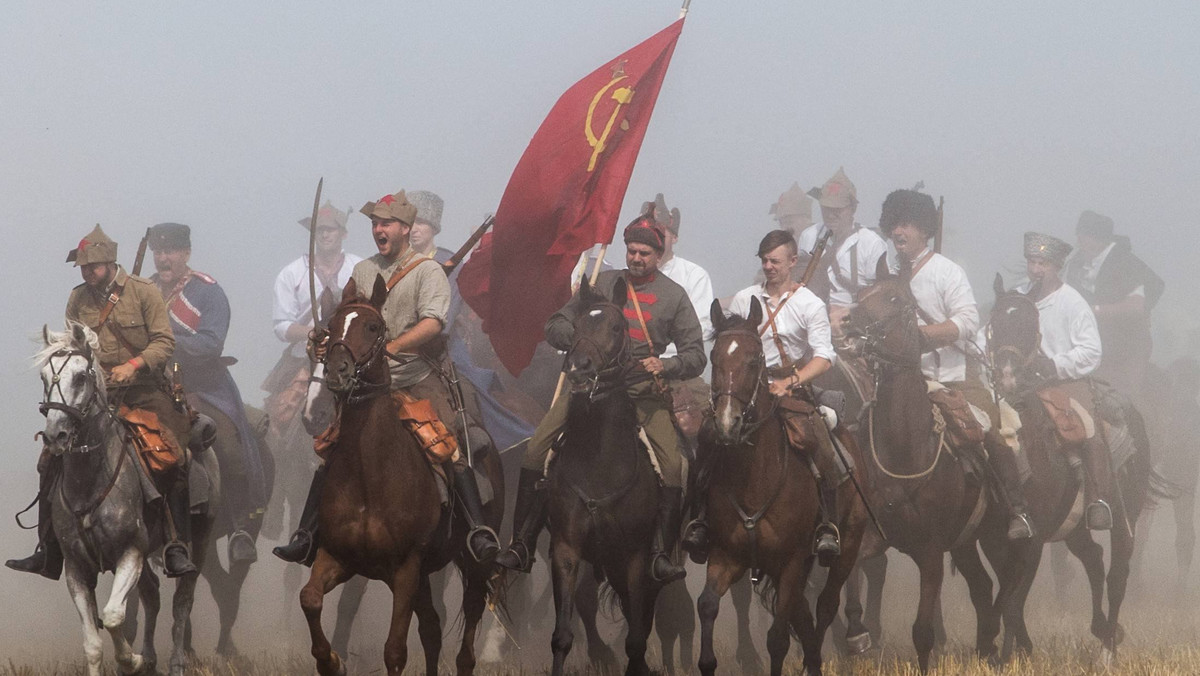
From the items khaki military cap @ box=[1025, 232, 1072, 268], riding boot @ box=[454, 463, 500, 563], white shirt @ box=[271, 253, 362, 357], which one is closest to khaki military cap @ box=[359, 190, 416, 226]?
riding boot @ box=[454, 463, 500, 563]

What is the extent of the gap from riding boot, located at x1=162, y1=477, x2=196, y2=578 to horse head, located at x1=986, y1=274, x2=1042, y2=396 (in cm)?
826

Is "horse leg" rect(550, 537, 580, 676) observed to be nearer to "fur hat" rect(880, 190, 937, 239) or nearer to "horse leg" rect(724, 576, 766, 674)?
"horse leg" rect(724, 576, 766, 674)

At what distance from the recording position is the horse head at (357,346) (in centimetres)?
1038

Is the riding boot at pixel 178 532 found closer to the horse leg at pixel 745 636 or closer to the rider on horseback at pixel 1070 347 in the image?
the horse leg at pixel 745 636

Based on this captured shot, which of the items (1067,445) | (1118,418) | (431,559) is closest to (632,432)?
(431,559)

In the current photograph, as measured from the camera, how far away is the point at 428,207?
58.9 feet

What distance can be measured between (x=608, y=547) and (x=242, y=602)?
1320 cm

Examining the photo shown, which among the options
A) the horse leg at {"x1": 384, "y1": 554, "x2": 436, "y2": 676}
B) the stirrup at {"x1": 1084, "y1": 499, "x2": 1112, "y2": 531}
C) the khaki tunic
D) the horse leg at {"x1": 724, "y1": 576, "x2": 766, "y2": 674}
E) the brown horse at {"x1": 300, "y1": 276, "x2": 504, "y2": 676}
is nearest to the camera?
the brown horse at {"x1": 300, "y1": 276, "x2": 504, "y2": 676}

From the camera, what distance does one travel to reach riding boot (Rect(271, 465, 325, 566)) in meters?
11.2

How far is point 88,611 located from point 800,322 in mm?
5879

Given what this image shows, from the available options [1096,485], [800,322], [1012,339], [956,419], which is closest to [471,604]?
[800,322]

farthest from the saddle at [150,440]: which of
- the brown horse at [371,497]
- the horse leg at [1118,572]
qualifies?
the horse leg at [1118,572]

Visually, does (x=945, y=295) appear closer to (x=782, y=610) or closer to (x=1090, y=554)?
(x=1090, y=554)

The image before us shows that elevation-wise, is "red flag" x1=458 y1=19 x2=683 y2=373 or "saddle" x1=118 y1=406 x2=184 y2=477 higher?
"red flag" x1=458 y1=19 x2=683 y2=373
